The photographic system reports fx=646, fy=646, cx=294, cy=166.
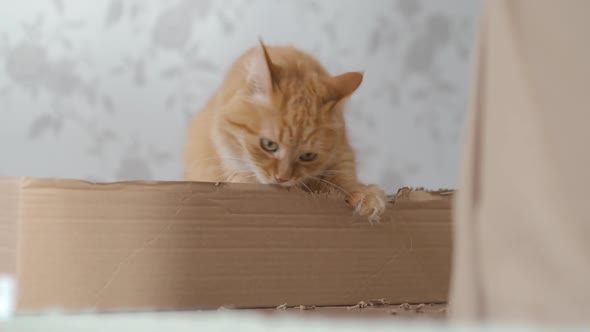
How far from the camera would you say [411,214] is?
1252 millimetres

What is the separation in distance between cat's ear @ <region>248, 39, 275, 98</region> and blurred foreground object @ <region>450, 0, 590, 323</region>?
31.2 inches

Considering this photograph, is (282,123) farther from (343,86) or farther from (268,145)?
(343,86)

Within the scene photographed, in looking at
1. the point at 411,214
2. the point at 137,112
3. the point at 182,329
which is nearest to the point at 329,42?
the point at 137,112

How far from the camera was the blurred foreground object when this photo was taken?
49 cm

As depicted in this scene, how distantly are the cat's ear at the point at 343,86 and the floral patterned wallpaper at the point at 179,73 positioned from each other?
91 cm

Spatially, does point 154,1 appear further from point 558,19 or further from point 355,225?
point 558,19

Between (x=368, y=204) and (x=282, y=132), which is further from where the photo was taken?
(x=282, y=132)

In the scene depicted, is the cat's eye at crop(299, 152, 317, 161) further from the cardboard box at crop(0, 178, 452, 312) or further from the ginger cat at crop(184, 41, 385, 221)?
the cardboard box at crop(0, 178, 452, 312)

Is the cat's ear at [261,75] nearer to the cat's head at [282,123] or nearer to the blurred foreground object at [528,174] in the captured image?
the cat's head at [282,123]

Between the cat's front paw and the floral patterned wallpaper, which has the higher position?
the floral patterned wallpaper

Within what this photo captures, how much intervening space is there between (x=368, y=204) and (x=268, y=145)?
27cm

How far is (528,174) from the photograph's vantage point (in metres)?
0.51

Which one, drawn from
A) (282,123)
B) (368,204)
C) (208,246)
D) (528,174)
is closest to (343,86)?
(282,123)

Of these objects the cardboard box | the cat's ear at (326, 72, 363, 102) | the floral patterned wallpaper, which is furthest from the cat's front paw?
the floral patterned wallpaper
